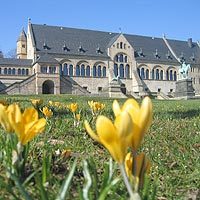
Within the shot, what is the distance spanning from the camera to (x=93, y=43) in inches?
2761

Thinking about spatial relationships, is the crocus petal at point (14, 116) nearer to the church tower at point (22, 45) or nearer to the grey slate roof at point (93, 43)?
the grey slate roof at point (93, 43)

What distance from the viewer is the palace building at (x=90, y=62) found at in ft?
193

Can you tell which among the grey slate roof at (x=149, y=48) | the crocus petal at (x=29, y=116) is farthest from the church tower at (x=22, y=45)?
the crocus petal at (x=29, y=116)

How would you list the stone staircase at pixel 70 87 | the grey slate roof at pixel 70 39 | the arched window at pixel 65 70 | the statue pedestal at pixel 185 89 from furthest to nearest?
the arched window at pixel 65 70 < the grey slate roof at pixel 70 39 < the stone staircase at pixel 70 87 < the statue pedestal at pixel 185 89

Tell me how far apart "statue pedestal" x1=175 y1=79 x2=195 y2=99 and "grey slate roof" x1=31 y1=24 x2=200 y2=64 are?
27.3 metres

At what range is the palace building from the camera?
5894 cm

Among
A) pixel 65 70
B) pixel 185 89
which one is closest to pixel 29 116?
pixel 185 89

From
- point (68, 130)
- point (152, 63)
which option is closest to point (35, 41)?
point (152, 63)

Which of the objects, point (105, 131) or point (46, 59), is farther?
point (46, 59)

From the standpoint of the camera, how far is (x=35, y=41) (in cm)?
6319

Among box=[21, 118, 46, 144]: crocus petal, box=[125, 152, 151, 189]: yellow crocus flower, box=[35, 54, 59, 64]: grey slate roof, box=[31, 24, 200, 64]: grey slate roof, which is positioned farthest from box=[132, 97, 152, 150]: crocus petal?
box=[31, 24, 200, 64]: grey slate roof

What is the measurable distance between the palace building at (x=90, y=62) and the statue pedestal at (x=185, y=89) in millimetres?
13697

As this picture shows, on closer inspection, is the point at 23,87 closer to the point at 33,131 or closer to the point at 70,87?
the point at 70,87

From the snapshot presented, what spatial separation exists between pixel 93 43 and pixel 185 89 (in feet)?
104
